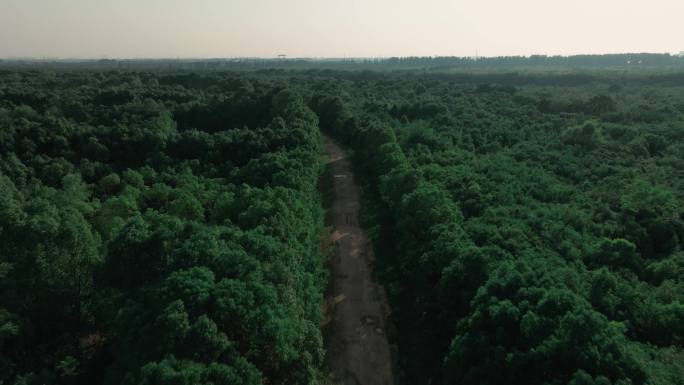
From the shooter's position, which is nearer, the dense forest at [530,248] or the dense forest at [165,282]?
the dense forest at [165,282]

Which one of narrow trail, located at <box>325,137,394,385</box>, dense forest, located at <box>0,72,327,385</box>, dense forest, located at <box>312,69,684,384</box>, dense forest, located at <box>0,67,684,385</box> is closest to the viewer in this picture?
dense forest, located at <box>0,72,327,385</box>

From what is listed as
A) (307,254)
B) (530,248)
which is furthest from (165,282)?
(530,248)

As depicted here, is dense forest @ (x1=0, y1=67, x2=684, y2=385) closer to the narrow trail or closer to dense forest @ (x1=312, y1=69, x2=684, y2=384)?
dense forest @ (x1=312, y1=69, x2=684, y2=384)

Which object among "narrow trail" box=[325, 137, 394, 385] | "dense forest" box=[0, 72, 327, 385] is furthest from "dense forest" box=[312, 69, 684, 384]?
"dense forest" box=[0, 72, 327, 385]

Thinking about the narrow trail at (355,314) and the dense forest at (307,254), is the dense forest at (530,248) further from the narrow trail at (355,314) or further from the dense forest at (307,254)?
the narrow trail at (355,314)

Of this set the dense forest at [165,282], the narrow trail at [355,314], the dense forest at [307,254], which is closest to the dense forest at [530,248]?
the dense forest at [307,254]

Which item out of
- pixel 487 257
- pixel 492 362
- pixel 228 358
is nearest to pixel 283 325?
pixel 228 358

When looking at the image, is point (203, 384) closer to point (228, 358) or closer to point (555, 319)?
point (228, 358)
